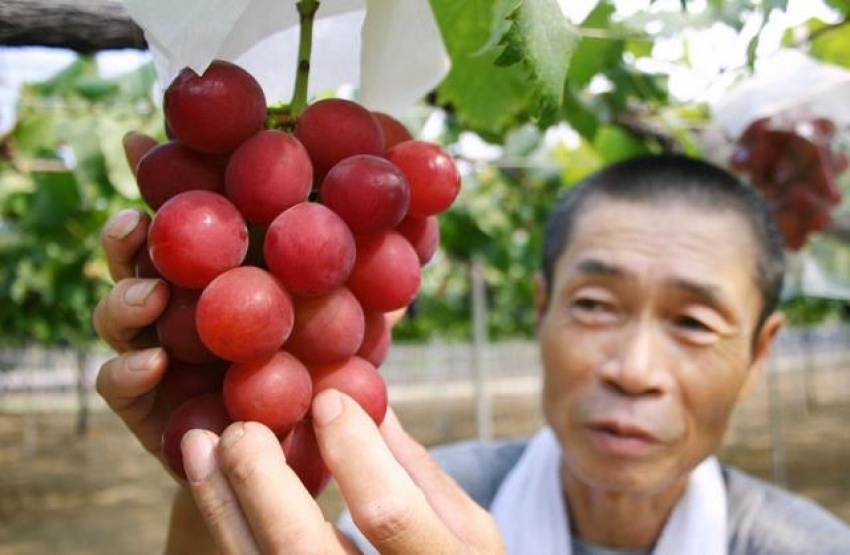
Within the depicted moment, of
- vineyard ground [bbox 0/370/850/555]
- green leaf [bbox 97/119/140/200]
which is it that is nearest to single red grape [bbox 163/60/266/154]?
green leaf [bbox 97/119/140/200]

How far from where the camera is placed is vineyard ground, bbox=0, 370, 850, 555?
7.43 metres

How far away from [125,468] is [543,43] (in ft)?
39.1

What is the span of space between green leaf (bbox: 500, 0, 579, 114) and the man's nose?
2.38 feet

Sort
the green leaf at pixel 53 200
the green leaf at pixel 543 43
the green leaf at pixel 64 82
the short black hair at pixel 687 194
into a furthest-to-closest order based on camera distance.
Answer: the green leaf at pixel 64 82, the green leaf at pixel 53 200, the short black hair at pixel 687 194, the green leaf at pixel 543 43

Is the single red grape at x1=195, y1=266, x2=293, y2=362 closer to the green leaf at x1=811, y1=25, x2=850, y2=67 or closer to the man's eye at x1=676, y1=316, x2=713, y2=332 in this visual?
the man's eye at x1=676, y1=316, x2=713, y2=332

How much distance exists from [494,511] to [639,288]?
0.59 meters

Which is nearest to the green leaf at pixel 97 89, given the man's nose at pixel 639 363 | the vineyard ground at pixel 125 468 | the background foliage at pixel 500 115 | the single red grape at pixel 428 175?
the background foliage at pixel 500 115

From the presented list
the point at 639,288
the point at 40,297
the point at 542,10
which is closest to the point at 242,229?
the point at 542,10

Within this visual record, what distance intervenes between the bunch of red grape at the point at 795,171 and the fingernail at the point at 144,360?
1.64 meters

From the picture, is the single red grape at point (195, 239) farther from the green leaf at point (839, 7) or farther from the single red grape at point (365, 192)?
the green leaf at point (839, 7)

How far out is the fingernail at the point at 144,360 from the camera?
2.14 feet

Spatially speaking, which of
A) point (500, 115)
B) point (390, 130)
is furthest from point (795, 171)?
point (390, 130)

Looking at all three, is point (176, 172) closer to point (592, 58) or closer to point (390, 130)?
point (390, 130)

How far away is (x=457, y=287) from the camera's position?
1105cm
